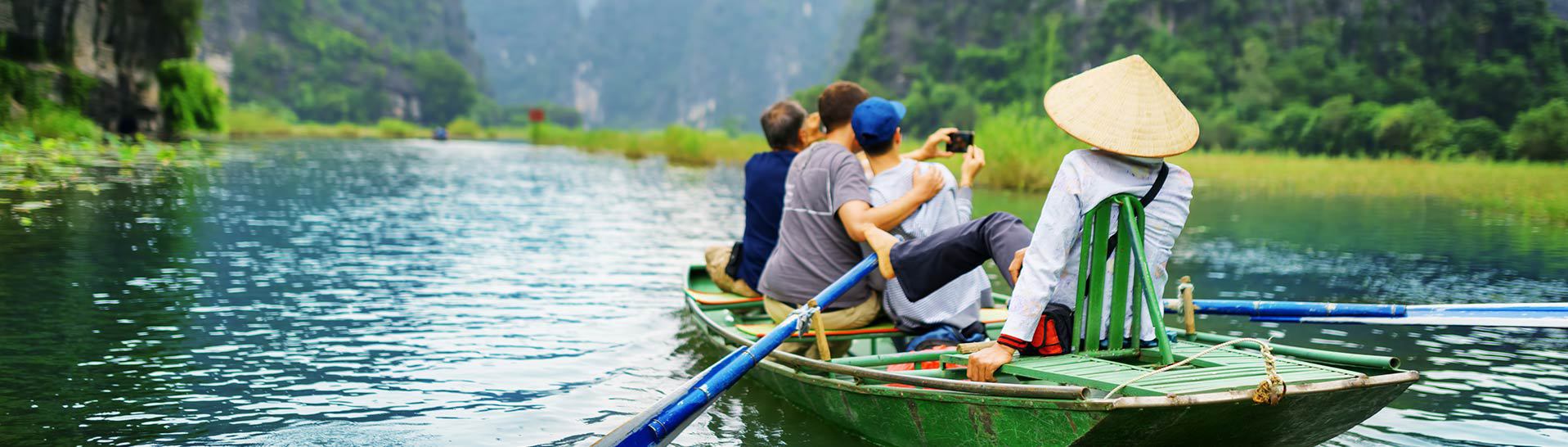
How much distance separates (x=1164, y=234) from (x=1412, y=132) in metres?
36.8

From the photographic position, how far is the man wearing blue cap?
209 inches

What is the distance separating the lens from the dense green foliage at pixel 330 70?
104 metres

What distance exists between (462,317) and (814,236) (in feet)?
12.0

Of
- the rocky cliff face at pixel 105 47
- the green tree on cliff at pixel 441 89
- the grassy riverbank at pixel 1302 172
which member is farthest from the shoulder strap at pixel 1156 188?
the green tree on cliff at pixel 441 89

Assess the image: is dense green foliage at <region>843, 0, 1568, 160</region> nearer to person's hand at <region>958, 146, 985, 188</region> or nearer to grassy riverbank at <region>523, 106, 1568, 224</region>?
grassy riverbank at <region>523, 106, 1568, 224</region>

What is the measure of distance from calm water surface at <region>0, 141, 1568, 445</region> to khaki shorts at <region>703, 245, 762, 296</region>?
446 mm

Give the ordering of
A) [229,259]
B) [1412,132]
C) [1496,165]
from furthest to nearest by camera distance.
Answer: 1. [1412,132]
2. [1496,165]
3. [229,259]

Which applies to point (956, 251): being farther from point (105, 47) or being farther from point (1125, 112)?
point (105, 47)

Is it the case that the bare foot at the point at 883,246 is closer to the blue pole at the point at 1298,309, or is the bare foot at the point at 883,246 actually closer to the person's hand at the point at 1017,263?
the person's hand at the point at 1017,263

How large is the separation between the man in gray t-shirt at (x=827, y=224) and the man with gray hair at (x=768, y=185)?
599 millimetres

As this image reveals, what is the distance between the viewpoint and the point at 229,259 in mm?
10781

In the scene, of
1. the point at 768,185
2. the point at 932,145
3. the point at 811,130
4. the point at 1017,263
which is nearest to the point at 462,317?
the point at 768,185

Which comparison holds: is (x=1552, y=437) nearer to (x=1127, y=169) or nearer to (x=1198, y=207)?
(x=1127, y=169)

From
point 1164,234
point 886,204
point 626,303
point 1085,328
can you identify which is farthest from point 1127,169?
point 626,303
